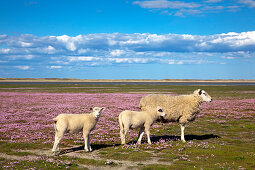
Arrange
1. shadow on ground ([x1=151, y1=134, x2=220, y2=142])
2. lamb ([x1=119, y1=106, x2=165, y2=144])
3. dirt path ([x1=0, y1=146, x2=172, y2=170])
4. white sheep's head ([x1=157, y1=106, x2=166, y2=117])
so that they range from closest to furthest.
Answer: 1. dirt path ([x1=0, y1=146, x2=172, y2=170])
2. lamb ([x1=119, y1=106, x2=165, y2=144])
3. white sheep's head ([x1=157, y1=106, x2=166, y2=117])
4. shadow on ground ([x1=151, y1=134, x2=220, y2=142])

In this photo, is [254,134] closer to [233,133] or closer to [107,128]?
[233,133]

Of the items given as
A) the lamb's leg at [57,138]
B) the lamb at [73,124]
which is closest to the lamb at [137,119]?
the lamb at [73,124]

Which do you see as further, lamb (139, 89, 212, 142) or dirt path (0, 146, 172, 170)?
lamb (139, 89, 212, 142)

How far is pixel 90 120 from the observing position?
12.8 meters

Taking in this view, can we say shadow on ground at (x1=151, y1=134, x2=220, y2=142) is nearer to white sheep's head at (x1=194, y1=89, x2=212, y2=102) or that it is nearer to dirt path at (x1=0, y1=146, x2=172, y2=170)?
white sheep's head at (x1=194, y1=89, x2=212, y2=102)

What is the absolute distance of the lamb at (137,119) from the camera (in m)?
13.2

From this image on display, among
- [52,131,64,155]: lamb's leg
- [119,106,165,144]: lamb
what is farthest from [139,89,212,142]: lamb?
[52,131,64,155]: lamb's leg

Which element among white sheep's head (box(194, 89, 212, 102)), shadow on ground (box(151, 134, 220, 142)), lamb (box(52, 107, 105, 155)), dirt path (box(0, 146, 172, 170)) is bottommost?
shadow on ground (box(151, 134, 220, 142))

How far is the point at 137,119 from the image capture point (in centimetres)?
1341

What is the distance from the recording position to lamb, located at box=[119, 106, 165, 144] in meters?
13.2

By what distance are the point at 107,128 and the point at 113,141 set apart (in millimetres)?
4295

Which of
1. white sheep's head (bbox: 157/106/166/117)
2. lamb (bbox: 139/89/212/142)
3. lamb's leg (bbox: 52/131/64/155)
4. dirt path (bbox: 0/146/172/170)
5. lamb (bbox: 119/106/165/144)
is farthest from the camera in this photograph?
lamb (bbox: 139/89/212/142)

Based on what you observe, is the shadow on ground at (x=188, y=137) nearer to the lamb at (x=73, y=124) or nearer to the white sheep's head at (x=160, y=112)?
the white sheep's head at (x=160, y=112)

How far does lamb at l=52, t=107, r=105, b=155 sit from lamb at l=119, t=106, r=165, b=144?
5.08 ft
